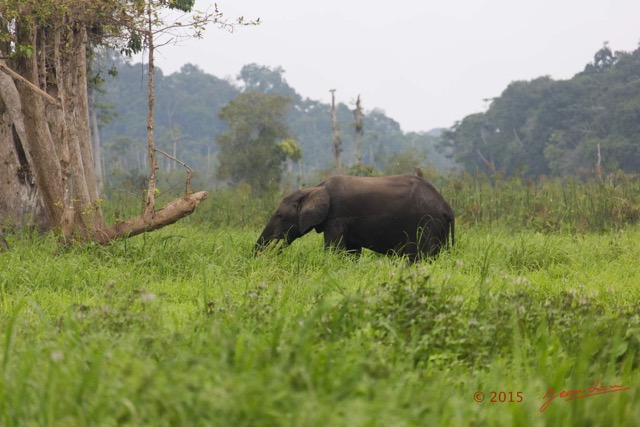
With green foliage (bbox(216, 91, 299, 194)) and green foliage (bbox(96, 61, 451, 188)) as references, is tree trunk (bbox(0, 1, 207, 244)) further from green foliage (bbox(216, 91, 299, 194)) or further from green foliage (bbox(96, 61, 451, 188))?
green foliage (bbox(96, 61, 451, 188))

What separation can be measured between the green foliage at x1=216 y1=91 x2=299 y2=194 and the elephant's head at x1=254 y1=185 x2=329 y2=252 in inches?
1068

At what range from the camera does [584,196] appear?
1200cm

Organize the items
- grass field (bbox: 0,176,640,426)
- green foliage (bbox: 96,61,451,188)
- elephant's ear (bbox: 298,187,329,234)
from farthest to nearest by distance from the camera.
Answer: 1. green foliage (bbox: 96,61,451,188)
2. elephant's ear (bbox: 298,187,329,234)
3. grass field (bbox: 0,176,640,426)

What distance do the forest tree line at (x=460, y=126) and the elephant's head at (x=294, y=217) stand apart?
6.55 metres

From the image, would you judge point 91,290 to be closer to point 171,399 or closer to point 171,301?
point 171,301

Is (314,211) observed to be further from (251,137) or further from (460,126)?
(460,126)

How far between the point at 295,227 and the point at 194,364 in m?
5.54

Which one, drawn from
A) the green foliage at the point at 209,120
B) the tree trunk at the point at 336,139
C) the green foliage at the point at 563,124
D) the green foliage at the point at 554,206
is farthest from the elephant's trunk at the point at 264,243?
the green foliage at the point at 209,120

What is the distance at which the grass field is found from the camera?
95.5 inches

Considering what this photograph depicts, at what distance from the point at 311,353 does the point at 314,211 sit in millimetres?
4812

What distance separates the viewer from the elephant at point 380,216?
7.69 metres

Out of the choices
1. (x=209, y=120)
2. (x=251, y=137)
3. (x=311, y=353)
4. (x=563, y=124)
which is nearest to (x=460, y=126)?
(x=563, y=124)

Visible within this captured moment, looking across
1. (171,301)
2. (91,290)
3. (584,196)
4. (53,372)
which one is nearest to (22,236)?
(91,290)

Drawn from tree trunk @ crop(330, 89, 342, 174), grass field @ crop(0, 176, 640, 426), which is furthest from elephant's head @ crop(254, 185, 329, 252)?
tree trunk @ crop(330, 89, 342, 174)
